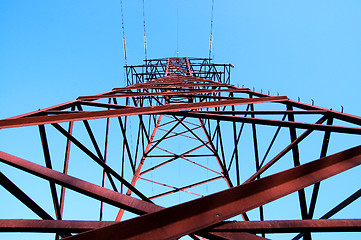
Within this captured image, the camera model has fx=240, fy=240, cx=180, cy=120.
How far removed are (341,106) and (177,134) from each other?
7.79 metres

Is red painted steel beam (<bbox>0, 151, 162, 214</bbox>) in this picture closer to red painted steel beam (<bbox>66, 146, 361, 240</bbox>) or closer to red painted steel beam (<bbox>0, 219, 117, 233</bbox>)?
red painted steel beam (<bbox>0, 219, 117, 233</bbox>)

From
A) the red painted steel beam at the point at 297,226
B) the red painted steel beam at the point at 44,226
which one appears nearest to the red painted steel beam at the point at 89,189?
the red painted steel beam at the point at 44,226

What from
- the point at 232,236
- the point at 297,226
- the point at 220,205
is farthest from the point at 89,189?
the point at 297,226

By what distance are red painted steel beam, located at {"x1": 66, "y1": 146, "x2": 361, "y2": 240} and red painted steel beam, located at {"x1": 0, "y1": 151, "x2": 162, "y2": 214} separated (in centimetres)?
36

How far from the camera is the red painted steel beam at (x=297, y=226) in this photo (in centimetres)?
187

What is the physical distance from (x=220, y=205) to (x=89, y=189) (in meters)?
1.19

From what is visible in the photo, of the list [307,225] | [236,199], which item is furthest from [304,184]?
[236,199]

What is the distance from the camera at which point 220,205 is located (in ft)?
6.15

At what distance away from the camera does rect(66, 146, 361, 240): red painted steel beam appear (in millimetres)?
1658

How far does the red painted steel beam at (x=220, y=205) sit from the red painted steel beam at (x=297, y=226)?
19 cm

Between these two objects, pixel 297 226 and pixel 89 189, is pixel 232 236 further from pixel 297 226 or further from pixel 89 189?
pixel 89 189

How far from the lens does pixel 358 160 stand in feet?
7.23

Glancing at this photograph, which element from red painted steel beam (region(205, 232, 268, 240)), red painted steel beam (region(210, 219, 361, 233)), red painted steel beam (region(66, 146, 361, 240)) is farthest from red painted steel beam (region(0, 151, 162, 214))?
red painted steel beam (region(210, 219, 361, 233))

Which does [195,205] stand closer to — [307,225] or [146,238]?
[146,238]
